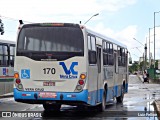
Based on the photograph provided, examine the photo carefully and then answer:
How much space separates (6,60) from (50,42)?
10537 mm

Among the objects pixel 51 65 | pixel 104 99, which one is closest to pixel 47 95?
pixel 51 65

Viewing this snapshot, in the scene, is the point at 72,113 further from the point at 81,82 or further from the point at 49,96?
the point at 81,82

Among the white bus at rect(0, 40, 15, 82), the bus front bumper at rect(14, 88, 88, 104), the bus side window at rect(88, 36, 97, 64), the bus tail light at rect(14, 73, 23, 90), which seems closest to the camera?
the bus front bumper at rect(14, 88, 88, 104)

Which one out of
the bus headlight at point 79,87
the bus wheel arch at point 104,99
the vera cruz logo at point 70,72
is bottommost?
the bus wheel arch at point 104,99

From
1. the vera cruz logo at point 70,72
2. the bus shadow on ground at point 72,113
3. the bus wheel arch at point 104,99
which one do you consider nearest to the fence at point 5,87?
the bus shadow on ground at point 72,113

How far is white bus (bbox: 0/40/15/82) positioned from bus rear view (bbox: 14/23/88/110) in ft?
31.4

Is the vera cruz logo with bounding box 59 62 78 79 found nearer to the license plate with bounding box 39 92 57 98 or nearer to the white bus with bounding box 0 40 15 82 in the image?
the license plate with bounding box 39 92 57 98

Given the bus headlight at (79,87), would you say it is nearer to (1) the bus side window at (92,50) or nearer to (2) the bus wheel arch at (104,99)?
(1) the bus side window at (92,50)

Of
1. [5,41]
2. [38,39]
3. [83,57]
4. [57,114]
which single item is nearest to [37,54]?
[38,39]

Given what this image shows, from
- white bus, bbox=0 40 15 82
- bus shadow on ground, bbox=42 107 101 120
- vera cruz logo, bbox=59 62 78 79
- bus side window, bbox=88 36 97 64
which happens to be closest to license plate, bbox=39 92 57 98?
vera cruz logo, bbox=59 62 78 79

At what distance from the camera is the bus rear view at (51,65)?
1368 cm

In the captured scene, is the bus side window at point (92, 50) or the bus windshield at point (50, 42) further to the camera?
the bus side window at point (92, 50)

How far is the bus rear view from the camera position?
13.7 m

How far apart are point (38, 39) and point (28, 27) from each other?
1.81 feet
